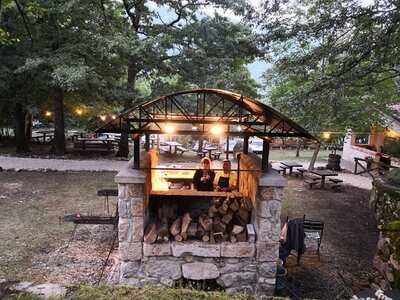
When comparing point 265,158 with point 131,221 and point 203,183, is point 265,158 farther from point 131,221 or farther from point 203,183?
point 131,221

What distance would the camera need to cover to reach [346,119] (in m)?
11.1

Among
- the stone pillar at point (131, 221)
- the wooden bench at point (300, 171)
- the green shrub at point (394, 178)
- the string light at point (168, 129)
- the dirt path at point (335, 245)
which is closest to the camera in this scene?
the stone pillar at point (131, 221)

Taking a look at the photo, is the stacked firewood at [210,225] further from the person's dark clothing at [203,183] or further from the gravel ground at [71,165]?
the gravel ground at [71,165]

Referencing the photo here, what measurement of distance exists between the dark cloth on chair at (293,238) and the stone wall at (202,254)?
76 cm

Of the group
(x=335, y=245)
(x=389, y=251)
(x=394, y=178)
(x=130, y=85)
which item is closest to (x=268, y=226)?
(x=389, y=251)

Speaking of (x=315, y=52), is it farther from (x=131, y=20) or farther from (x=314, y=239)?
(x=131, y=20)

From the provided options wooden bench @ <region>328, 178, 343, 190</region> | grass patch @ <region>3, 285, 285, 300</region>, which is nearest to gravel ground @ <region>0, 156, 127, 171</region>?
wooden bench @ <region>328, 178, 343, 190</region>

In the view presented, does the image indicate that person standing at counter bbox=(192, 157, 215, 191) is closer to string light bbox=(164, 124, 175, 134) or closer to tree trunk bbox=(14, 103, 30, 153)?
string light bbox=(164, 124, 175, 134)

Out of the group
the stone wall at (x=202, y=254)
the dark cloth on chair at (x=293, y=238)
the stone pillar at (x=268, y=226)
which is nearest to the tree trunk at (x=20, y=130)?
the stone wall at (x=202, y=254)

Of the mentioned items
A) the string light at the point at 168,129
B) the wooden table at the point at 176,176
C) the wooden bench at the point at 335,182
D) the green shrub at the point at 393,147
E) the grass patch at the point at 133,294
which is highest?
the string light at the point at 168,129

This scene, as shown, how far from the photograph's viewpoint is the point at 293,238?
5.62 metres

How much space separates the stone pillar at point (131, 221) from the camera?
4766 millimetres

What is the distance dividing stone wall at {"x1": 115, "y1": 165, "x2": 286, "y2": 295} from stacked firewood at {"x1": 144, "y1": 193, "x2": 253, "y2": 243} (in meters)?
0.12

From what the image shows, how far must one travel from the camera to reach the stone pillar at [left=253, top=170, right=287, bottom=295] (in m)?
4.77
